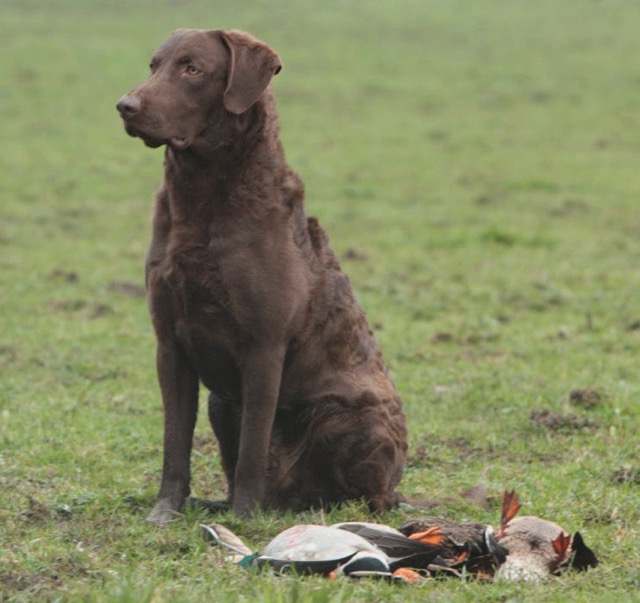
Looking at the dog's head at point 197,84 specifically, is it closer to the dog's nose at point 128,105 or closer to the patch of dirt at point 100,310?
the dog's nose at point 128,105

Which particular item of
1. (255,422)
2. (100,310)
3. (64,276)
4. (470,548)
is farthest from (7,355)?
(470,548)

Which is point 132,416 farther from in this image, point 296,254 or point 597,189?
point 597,189

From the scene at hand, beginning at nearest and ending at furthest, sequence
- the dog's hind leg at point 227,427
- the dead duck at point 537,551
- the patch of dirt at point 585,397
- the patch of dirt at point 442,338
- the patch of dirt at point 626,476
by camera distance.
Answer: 1. the dead duck at point 537,551
2. the dog's hind leg at point 227,427
3. the patch of dirt at point 626,476
4. the patch of dirt at point 585,397
5. the patch of dirt at point 442,338

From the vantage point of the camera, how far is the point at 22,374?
928 centimetres

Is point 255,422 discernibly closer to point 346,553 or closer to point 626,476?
point 346,553

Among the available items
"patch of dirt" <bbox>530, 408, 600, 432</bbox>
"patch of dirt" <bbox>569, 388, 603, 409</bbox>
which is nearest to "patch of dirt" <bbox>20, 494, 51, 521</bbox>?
"patch of dirt" <bbox>530, 408, 600, 432</bbox>

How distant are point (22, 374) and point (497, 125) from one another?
1544 centimetres

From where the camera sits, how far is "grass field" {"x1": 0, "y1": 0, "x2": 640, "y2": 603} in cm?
551

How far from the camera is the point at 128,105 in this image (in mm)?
5500

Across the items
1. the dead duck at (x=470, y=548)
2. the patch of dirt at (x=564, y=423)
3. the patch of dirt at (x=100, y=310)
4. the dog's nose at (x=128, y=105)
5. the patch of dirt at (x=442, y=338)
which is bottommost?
the patch of dirt at (x=100, y=310)

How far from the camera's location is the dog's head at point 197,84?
5.59 metres

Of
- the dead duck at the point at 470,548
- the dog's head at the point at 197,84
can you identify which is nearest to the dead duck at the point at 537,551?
the dead duck at the point at 470,548

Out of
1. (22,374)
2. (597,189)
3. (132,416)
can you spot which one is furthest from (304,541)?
(597,189)

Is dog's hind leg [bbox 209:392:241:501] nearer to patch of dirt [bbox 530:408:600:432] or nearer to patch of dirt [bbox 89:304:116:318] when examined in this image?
patch of dirt [bbox 530:408:600:432]
